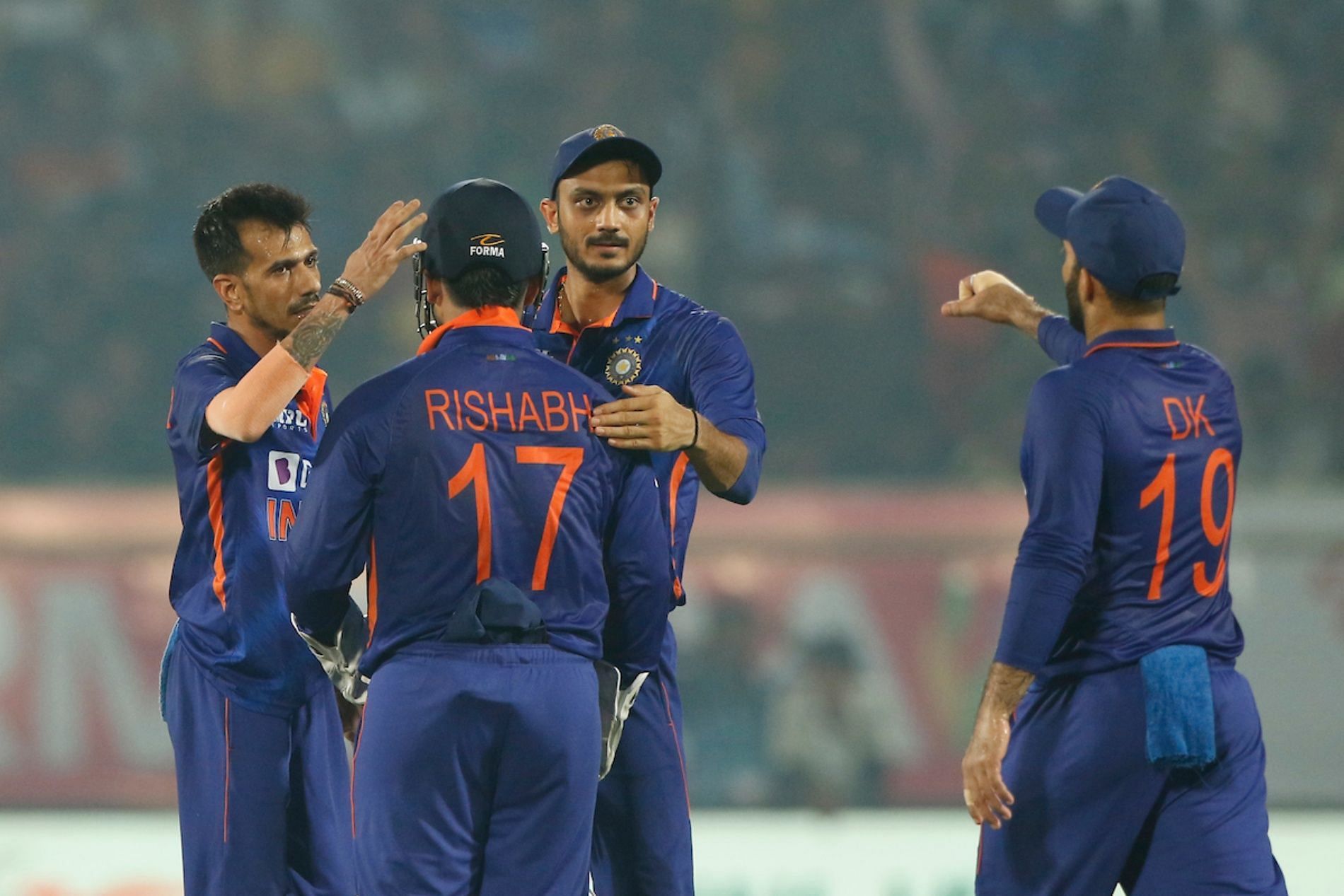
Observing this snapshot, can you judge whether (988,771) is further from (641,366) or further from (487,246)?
(487,246)

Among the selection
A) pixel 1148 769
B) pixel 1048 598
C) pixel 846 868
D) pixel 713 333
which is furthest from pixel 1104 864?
pixel 846 868

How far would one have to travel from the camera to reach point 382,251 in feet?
10.8

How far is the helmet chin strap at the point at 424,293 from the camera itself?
2.99 metres

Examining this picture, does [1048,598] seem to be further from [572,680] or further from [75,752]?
[75,752]

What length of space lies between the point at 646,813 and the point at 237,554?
1060 millimetres

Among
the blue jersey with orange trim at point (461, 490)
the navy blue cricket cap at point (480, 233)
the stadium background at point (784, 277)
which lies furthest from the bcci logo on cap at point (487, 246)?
the stadium background at point (784, 277)

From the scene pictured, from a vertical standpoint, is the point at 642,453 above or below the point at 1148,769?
above

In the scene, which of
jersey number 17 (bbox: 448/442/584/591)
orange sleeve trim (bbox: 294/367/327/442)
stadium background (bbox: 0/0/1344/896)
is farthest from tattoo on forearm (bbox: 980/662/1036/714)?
stadium background (bbox: 0/0/1344/896)

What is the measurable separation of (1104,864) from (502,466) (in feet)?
4.58

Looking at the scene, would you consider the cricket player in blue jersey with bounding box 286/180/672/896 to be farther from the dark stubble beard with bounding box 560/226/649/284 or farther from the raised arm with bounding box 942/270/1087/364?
the raised arm with bounding box 942/270/1087/364

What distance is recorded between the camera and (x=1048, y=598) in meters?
3.00

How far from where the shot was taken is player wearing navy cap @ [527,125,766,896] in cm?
335

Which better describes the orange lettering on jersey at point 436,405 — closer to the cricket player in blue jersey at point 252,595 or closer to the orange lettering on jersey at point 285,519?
the cricket player in blue jersey at point 252,595

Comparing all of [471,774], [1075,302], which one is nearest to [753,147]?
[1075,302]
